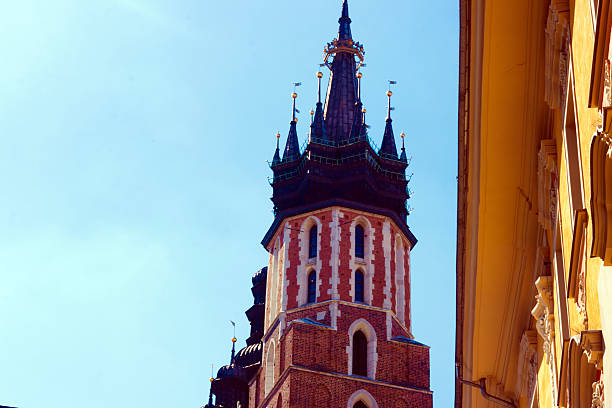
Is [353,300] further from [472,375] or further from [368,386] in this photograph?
[472,375]

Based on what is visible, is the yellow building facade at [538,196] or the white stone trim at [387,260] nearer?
the yellow building facade at [538,196]

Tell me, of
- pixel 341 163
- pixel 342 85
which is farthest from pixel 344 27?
pixel 341 163

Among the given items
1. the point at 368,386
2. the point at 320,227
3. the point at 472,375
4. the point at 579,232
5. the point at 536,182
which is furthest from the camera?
the point at 320,227

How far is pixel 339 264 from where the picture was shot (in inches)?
1630

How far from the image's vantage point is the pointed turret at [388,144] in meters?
46.7

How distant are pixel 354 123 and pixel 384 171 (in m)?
2.84

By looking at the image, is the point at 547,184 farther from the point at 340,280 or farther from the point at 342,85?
the point at 342,85

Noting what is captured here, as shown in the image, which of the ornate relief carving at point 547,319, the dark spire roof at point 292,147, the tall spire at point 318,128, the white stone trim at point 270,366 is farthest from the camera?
the dark spire roof at point 292,147

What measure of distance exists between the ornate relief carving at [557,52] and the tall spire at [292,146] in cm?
3701

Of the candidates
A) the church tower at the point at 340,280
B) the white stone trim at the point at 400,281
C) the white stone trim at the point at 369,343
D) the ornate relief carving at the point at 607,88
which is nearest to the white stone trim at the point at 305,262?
the church tower at the point at 340,280

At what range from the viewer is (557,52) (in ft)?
29.9

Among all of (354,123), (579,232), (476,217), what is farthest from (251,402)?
(579,232)

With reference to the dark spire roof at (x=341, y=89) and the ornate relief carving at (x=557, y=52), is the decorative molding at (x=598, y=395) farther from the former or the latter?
the dark spire roof at (x=341, y=89)

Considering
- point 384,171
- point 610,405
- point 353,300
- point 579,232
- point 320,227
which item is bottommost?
point 610,405
